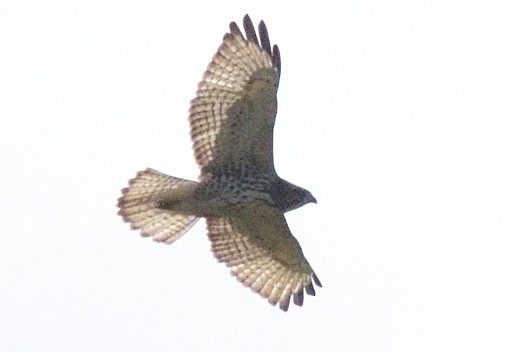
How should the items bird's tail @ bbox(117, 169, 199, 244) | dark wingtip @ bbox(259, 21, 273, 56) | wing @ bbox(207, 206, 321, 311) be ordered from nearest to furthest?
dark wingtip @ bbox(259, 21, 273, 56), bird's tail @ bbox(117, 169, 199, 244), wing @ bbox(207, 206, 321, 311)

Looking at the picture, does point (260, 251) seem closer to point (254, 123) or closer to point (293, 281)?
point (293, 281)

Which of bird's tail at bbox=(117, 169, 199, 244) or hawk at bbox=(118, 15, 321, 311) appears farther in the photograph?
bird's tail at bbox=(117, 169, 199, 244)

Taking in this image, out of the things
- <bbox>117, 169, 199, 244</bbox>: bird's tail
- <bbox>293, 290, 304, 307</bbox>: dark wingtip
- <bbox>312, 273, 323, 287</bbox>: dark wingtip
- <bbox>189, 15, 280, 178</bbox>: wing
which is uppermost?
<bbox>189, 15, 280, 178</bbox>: wing

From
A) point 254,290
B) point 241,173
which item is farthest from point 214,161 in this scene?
point 254,290

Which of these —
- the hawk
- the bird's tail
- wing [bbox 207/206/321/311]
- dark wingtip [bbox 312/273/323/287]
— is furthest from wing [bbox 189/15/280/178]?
dark wingtip [bbox 312/273/323/287]

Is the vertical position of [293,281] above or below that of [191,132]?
below

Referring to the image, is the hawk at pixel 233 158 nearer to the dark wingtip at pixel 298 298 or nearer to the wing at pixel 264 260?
the wing at pixel 264 260

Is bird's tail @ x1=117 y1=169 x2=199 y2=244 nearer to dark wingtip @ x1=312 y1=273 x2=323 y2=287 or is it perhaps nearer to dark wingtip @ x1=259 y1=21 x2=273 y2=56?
dark wingtip @ x1=312 y1=273 x2=323 y2=287
